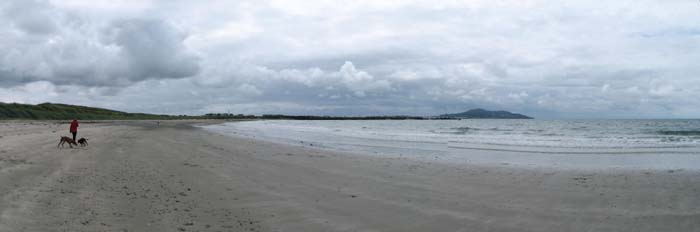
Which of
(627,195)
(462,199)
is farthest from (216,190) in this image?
(627,195)

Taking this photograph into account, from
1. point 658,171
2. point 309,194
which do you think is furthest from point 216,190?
point 658,171

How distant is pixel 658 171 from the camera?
13992 mm

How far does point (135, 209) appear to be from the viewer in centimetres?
747

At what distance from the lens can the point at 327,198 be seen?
29.9ft

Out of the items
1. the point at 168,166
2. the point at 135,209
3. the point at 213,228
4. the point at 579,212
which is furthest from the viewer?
the point at 168,166

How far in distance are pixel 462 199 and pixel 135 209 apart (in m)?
6.15

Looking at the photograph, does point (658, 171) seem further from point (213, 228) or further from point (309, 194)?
point (213, 228)

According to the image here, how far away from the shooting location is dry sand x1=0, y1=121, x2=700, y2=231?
694 centimetres

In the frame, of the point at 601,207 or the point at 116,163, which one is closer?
the point at 601,207

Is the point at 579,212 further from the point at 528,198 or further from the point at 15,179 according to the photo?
the point at 15,179

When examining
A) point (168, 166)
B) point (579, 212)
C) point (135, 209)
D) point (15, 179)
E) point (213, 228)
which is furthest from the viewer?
point (168, 166)

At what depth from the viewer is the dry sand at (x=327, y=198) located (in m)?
6.94

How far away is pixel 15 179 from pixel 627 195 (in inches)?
523

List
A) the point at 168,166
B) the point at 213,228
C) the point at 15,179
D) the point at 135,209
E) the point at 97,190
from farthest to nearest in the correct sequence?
the point at 168,166, the point at 15,179, the point at 97,190, the point at 135,209, the point at 213,228
